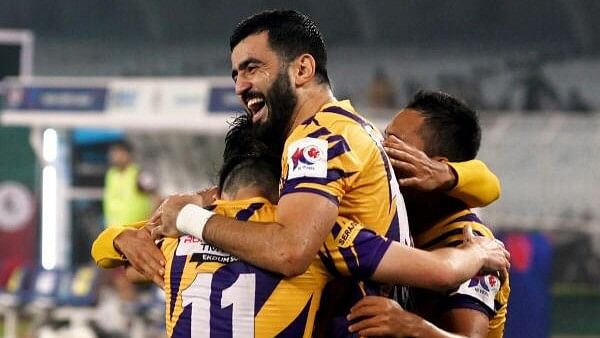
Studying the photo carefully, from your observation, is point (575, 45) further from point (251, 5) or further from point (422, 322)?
point (422, 322)

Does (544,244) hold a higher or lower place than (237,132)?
lower

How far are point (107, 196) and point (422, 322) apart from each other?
28.7 ft

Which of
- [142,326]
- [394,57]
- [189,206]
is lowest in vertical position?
[142,326]

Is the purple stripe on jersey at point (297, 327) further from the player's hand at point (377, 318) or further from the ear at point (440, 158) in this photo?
the ear at point (440, 158)

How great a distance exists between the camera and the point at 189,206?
296cm

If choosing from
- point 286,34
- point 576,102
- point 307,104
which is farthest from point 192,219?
point 576,102

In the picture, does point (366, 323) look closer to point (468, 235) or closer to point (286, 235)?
point (286, 235)

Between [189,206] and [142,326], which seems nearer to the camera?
[189,206]

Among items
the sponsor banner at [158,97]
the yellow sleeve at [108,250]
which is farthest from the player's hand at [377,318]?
the sponsor banner at [158,97]

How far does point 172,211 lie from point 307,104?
428 mm

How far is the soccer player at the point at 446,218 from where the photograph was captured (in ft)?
10.5

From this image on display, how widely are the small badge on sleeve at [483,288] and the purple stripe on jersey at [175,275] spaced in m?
0.74

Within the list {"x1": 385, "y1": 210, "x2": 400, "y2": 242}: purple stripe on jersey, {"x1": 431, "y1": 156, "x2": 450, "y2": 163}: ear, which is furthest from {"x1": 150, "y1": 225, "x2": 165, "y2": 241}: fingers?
{"x1": 431, "y1": 156, "x2": 450, "y2": 163}: ear

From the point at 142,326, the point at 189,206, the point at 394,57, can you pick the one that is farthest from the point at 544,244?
the point at 394,57
